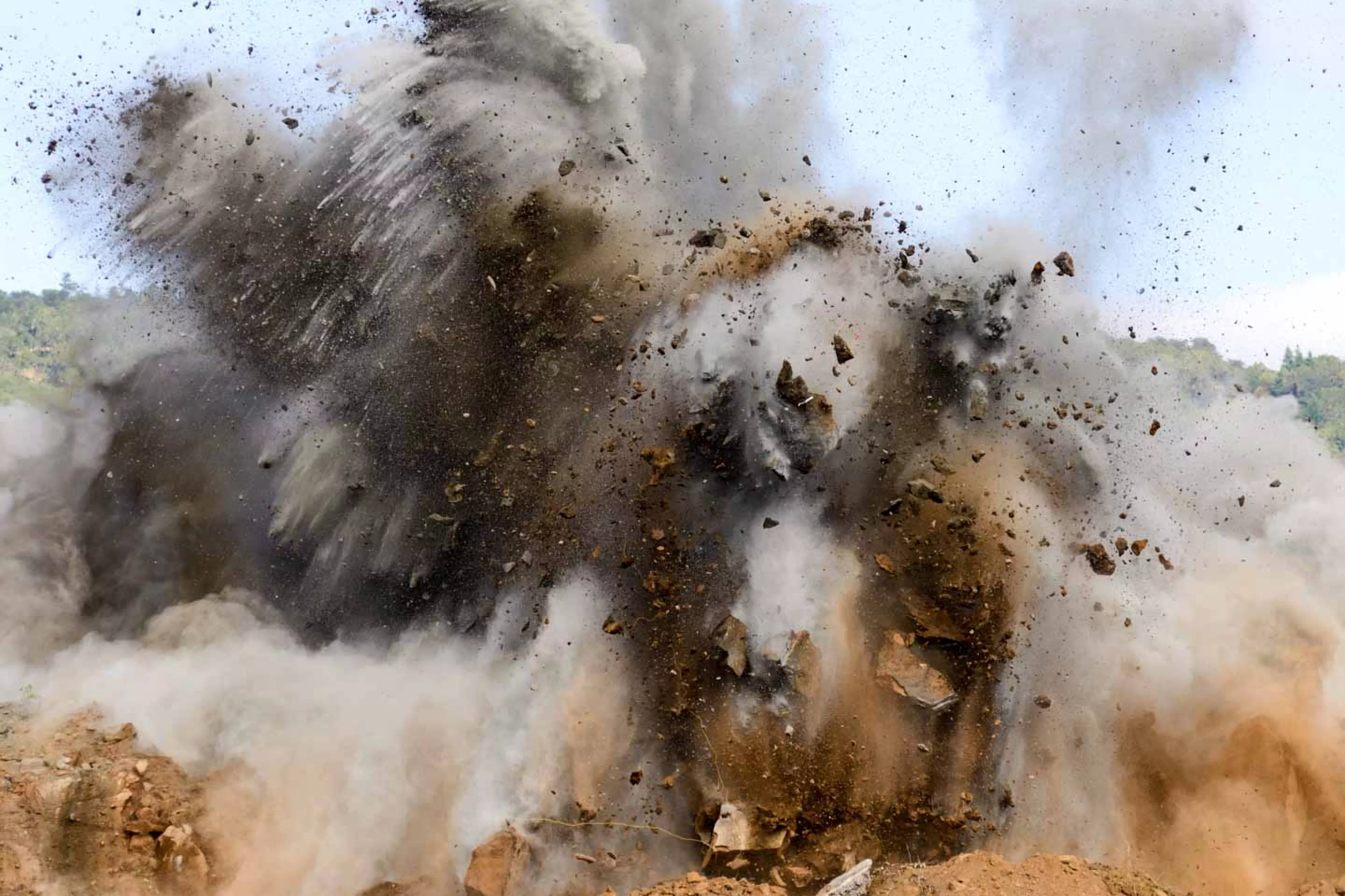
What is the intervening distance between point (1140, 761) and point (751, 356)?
4925mm

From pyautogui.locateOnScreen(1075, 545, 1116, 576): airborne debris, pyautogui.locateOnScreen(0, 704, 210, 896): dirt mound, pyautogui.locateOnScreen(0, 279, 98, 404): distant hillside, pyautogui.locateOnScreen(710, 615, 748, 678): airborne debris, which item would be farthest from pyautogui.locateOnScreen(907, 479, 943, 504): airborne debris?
pyautogui.locateOnScreen(0, 279, 98, 404): distant hillside

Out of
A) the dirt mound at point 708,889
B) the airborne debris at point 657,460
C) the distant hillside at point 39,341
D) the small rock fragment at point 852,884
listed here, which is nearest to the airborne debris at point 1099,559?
the small rock fragment at point 852,884

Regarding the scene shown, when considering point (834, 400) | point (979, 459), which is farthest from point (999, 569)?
point (834, 400)

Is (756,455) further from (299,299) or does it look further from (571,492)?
(299,299)

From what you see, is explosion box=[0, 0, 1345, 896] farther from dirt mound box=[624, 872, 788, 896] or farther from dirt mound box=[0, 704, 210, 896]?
dirt mound box=[624, 872, 788, 896]

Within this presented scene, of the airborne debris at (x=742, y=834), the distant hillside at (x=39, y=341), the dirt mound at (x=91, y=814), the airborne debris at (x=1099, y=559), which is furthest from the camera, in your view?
the distant hillside at (x=39, y=341)

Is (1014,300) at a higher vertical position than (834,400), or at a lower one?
higher

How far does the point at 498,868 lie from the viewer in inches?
255

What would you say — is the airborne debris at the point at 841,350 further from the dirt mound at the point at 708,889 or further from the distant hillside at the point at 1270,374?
the dirt mound at the point at 708,889

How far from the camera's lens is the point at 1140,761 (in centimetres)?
697

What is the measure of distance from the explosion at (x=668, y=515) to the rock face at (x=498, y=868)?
8 centimetres

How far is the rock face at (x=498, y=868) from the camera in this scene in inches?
254

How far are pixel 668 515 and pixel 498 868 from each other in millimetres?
3198

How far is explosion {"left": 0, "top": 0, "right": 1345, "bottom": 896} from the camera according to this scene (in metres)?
6.77
